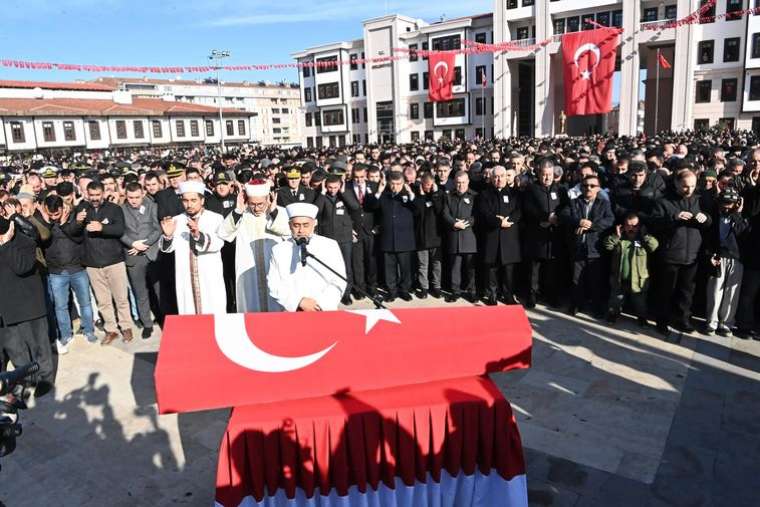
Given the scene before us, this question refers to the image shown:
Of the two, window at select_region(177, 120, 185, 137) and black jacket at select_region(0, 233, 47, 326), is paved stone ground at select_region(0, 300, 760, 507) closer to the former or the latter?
black jacket at select_region(0, 233, 47, 326)

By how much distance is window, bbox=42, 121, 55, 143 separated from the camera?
46500 mm

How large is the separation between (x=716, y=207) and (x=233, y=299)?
19.7 feet

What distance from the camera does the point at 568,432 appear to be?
13.3 ft

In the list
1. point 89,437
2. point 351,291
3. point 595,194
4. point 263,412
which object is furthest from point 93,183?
point 595,194

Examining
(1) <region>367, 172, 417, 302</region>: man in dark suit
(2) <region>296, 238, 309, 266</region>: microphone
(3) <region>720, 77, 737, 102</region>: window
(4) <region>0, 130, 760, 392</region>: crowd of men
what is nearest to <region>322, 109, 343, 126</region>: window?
(3) <region>720, 77, 737, 102</region>: window

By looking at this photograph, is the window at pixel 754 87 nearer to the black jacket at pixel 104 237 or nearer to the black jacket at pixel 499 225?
the black jacket at pixel 499 225

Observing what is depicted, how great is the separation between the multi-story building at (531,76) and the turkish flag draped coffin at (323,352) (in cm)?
2539

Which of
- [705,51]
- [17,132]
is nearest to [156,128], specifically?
[17,132]

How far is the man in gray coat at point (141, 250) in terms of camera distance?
A: 6395mm

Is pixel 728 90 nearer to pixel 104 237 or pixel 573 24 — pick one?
pixel 573 24

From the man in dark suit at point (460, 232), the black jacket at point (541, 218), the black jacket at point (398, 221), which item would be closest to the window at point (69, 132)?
the black jacket at point (398, 221)

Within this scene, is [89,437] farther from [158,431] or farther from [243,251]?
[243,251]

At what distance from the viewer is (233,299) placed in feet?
24.7

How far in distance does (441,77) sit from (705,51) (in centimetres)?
1905
